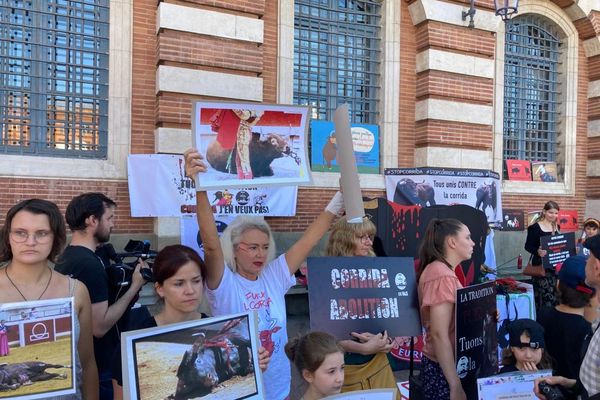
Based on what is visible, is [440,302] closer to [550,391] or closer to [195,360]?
[550,391]

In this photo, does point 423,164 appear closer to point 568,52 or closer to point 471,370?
point 568,52

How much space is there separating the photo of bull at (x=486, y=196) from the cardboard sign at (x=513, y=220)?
2242mm

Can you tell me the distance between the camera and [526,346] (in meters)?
2.77

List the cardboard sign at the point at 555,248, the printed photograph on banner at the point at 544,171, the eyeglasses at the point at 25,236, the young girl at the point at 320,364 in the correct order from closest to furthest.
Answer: the eyeglasses at the point at 25,236, the young girl at the point at 320,364, the cardboard sign at the point at 555,248, the printed photograph on banner at the point at 544,171

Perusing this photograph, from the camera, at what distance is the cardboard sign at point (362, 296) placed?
9.41ft

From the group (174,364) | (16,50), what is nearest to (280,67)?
(16,50)

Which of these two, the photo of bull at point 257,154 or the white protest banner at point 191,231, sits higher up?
the photo of bull at point 257,154

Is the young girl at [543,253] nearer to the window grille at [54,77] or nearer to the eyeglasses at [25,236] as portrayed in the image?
the eyeglasses at [25,236]

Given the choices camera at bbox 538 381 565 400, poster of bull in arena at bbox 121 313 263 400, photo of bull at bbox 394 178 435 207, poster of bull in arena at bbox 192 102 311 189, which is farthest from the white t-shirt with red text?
photo of bull at bbox 394 178 435 207

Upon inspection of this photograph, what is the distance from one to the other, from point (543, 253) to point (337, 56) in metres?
5.09

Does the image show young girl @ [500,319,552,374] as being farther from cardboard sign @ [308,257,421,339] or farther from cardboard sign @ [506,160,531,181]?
cardboard sign @ [506,160,531,181]

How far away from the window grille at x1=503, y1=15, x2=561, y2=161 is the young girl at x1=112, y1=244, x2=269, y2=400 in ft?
33.2

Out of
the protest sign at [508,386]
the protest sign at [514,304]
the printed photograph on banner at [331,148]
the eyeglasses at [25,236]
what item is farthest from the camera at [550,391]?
the printed photograph on banner at [331,148]

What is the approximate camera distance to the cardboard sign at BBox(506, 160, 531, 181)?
1063 centimetres
